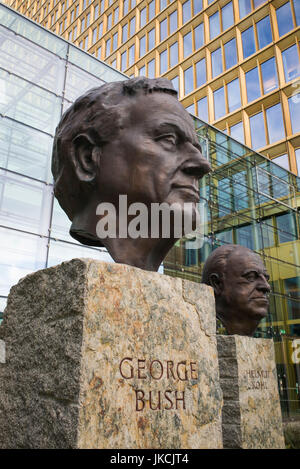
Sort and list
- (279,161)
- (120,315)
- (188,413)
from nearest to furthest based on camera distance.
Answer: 1. (120,315)
2. (188,413)
3. (279,161)

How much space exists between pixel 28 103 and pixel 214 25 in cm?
1643

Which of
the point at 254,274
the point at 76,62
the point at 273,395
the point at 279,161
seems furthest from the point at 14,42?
the point at 279,161

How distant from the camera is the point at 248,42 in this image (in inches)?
792

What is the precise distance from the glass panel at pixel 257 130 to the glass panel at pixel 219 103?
6.45 feet

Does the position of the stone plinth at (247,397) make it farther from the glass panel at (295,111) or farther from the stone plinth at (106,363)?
the glass panel at (295,111)

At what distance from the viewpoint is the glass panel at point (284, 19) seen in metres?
18.2

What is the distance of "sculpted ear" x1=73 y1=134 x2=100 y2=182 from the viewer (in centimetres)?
202

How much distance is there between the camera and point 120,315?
163cm

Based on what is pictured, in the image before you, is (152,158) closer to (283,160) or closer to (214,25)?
(283,160)

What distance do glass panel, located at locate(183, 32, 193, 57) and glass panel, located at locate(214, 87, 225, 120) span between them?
344 cm

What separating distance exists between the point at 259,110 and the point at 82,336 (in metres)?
19.8

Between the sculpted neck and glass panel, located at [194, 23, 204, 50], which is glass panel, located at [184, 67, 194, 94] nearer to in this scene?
glass panel, located at [194, 23, 204, 50]

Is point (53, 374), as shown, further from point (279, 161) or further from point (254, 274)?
point (279, 161)

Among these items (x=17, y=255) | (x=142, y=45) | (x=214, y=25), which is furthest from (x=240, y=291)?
(x=142, y=45)
